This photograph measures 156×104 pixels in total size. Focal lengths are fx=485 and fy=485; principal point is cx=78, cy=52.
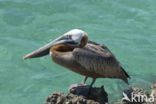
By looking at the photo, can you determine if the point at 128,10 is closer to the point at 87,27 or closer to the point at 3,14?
the point at 87,27

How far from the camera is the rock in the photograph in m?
6.96

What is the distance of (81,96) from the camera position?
7.30 m

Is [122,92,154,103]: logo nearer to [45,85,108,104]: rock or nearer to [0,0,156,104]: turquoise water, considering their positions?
[45,85,108,104]: rock

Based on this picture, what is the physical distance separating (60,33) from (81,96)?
5.51m

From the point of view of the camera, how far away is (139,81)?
10.6 metres

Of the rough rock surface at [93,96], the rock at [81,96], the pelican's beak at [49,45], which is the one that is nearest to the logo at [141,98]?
the rough rock surface at [93,96]

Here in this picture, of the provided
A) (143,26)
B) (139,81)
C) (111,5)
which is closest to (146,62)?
(139,81)

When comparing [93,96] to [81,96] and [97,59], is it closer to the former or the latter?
[81,96]

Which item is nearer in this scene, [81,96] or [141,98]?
[81,96]

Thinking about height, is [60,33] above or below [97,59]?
below

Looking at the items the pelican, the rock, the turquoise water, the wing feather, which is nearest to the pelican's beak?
the pelican

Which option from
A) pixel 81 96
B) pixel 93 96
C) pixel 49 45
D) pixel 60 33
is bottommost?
pixel 60 33

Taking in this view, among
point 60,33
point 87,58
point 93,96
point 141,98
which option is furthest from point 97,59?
point 60,33

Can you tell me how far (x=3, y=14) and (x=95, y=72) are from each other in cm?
570
